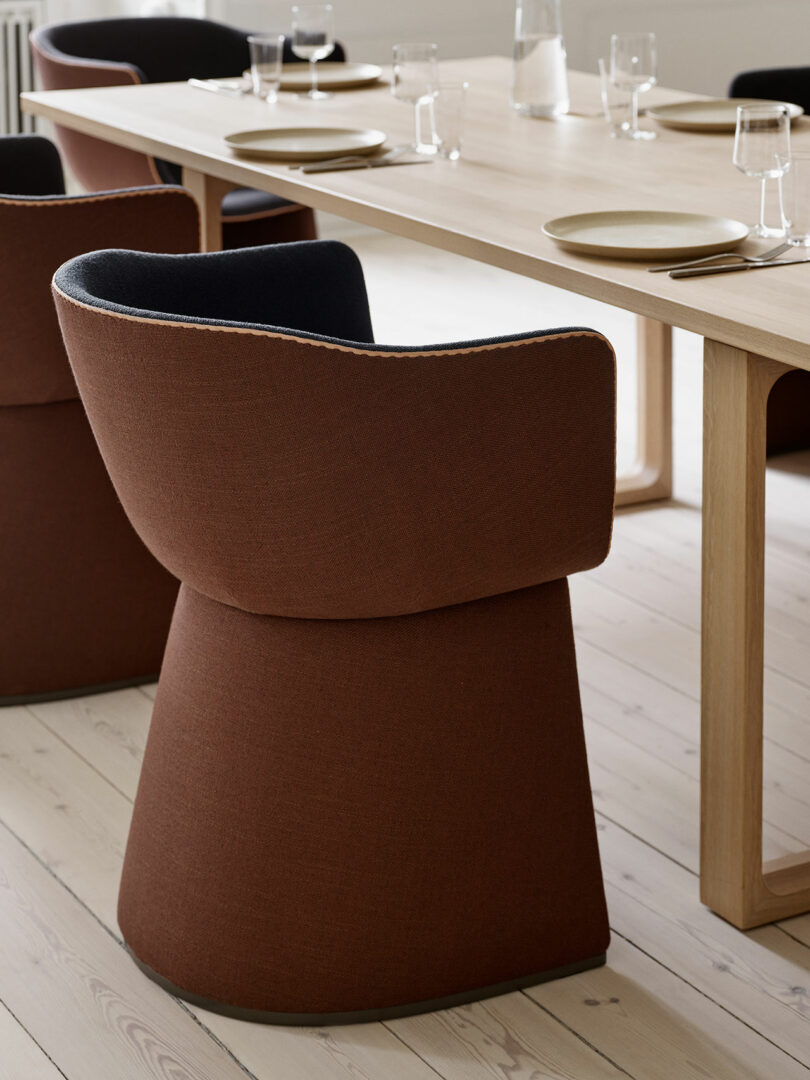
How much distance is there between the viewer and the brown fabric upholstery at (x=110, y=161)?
3.46 meters

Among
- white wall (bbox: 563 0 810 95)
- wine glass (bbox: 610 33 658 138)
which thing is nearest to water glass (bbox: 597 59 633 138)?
wine glass (bbox: 610 33 658 138)

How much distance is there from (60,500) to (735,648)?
1113 mm

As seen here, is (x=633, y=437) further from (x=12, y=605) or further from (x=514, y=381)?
(x=514, y=381)

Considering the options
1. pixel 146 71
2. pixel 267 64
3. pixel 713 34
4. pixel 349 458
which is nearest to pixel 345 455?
pixel 349 458

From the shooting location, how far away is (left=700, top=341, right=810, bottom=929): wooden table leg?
173cm

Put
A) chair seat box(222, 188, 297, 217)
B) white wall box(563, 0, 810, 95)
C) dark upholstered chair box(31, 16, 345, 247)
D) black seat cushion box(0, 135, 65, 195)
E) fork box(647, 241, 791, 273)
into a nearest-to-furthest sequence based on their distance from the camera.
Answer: fork box(647, 241, 791, 273)
black seat cushion box(0, 135, 65, 195)
dark upholstered chair box(31, 16, 345, 247)
chair seat box(222, 188, 297, 217)
white wall box(563, 0, 810, 95)

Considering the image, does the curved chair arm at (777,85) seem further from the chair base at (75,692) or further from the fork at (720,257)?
the chair base at (75,692)

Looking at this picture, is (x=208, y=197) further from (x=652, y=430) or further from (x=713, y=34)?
(x=713, y=34)

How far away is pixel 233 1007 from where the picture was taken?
1748 mm

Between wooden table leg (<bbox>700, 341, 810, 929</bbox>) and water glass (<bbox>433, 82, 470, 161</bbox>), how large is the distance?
3.26 feet

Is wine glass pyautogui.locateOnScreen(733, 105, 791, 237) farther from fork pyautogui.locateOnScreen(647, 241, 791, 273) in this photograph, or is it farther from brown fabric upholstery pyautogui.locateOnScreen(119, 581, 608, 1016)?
brown fabric upholstery pyautogui.locateOnScreen(119, 581, 608, 1016)

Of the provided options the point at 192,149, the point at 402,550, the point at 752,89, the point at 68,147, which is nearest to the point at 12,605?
the point at 192,149

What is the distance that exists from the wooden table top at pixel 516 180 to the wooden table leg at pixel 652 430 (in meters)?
0.51

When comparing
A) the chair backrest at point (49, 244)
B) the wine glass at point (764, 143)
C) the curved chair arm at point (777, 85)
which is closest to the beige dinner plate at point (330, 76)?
the curved chair arm at point (777, 85)
